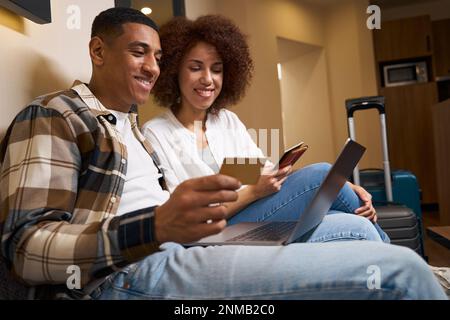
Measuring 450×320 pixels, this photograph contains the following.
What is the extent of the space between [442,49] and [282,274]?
5085mm

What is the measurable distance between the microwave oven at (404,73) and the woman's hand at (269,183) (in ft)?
13.7

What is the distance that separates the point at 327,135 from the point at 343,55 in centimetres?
76

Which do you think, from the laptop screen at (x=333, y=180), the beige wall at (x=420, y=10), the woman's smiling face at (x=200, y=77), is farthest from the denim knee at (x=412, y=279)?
the beige wall at (x=420, y=10)

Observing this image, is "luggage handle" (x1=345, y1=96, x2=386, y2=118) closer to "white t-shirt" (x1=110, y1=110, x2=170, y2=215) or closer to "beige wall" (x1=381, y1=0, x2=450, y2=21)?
"white t-shirt" (x1=110, y1=110, x2=170, y2=215)

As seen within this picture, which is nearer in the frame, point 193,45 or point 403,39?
point 193,45

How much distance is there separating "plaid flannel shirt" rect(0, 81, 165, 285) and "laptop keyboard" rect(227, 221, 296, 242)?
25 cm

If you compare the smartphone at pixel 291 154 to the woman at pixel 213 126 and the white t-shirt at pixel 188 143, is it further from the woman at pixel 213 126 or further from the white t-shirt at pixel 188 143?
the white t-shirt at pixel 188 143

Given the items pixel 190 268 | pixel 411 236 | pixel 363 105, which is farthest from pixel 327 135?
pixel 190 268

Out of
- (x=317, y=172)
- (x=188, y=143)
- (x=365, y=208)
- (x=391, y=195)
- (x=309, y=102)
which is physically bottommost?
(x=391, y=195)

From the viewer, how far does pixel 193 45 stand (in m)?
1.31

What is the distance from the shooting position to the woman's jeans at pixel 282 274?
547 mm

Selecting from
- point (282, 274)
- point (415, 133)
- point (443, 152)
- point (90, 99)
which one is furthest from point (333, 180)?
point (415, 133)

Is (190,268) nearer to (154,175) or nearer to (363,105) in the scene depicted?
(154,175)

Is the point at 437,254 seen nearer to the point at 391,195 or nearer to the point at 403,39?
the point at 391,195
